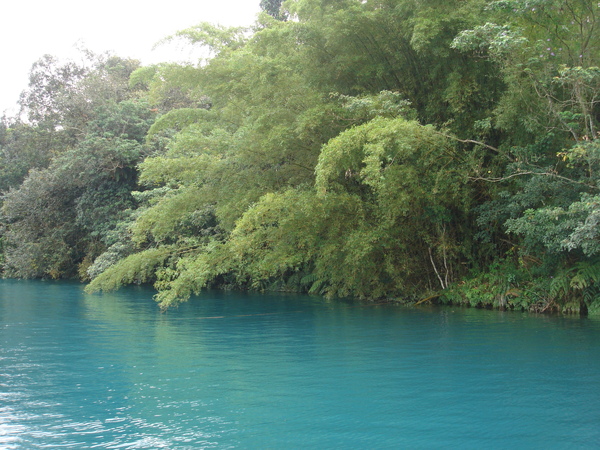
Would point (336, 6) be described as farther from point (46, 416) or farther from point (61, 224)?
point (61, 224)

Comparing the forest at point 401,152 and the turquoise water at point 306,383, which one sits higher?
the forest at point 401,152

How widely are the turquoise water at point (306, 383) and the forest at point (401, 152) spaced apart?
1809 mm

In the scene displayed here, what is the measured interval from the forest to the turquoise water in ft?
5.94

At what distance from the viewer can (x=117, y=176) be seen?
25.9 meters

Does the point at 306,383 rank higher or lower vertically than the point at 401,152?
lower

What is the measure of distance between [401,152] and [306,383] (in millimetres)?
6560

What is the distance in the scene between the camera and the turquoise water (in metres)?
5.29

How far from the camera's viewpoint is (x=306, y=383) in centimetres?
711

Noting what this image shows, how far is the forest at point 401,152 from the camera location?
1169 cm

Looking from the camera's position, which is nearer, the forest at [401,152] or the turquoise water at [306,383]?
the turquoise water at [306,383]

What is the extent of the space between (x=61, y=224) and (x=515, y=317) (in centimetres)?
2250

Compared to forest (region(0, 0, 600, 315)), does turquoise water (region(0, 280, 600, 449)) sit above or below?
below

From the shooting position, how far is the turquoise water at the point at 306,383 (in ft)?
17.3

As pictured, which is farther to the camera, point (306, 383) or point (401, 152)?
point (401, 152)
